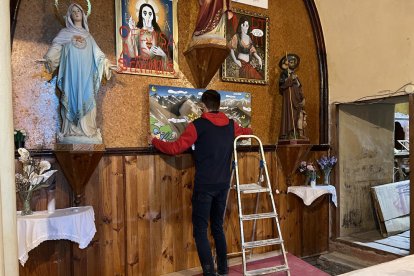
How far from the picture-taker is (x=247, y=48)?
3.45m

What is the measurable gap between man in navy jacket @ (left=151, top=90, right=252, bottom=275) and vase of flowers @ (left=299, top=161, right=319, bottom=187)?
1378 millimetres

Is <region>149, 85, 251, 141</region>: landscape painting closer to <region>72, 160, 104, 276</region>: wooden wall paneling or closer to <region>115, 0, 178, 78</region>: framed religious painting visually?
<region>115, 0, 178, 78</region>: framed religious painting

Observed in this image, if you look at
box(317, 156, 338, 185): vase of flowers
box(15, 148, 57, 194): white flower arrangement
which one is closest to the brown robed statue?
box(317, 156, 338, 185): vase of flowers

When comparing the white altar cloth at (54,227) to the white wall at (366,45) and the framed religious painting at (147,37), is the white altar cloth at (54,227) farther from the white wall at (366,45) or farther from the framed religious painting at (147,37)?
the white wall at (366,45)

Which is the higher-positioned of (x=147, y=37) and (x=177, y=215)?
(x=147, y=37)

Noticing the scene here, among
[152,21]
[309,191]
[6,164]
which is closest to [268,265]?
[309,191]

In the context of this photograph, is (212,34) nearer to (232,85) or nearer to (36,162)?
(232,85)

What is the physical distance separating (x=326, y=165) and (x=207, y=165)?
1.81m

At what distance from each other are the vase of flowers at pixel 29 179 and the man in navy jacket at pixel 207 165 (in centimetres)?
91

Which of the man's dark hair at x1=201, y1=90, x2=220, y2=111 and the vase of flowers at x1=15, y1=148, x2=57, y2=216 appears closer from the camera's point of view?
the vase of flowers at x1=15, y1=148, x2=57, y2=216

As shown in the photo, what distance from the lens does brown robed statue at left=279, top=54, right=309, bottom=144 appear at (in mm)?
3465

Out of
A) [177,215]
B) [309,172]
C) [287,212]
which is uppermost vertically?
[309,172]

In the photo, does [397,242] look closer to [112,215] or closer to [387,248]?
[387,248]

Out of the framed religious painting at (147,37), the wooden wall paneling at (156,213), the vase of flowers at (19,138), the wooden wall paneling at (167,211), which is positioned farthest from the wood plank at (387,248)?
the vase of flowers at (19,138)
